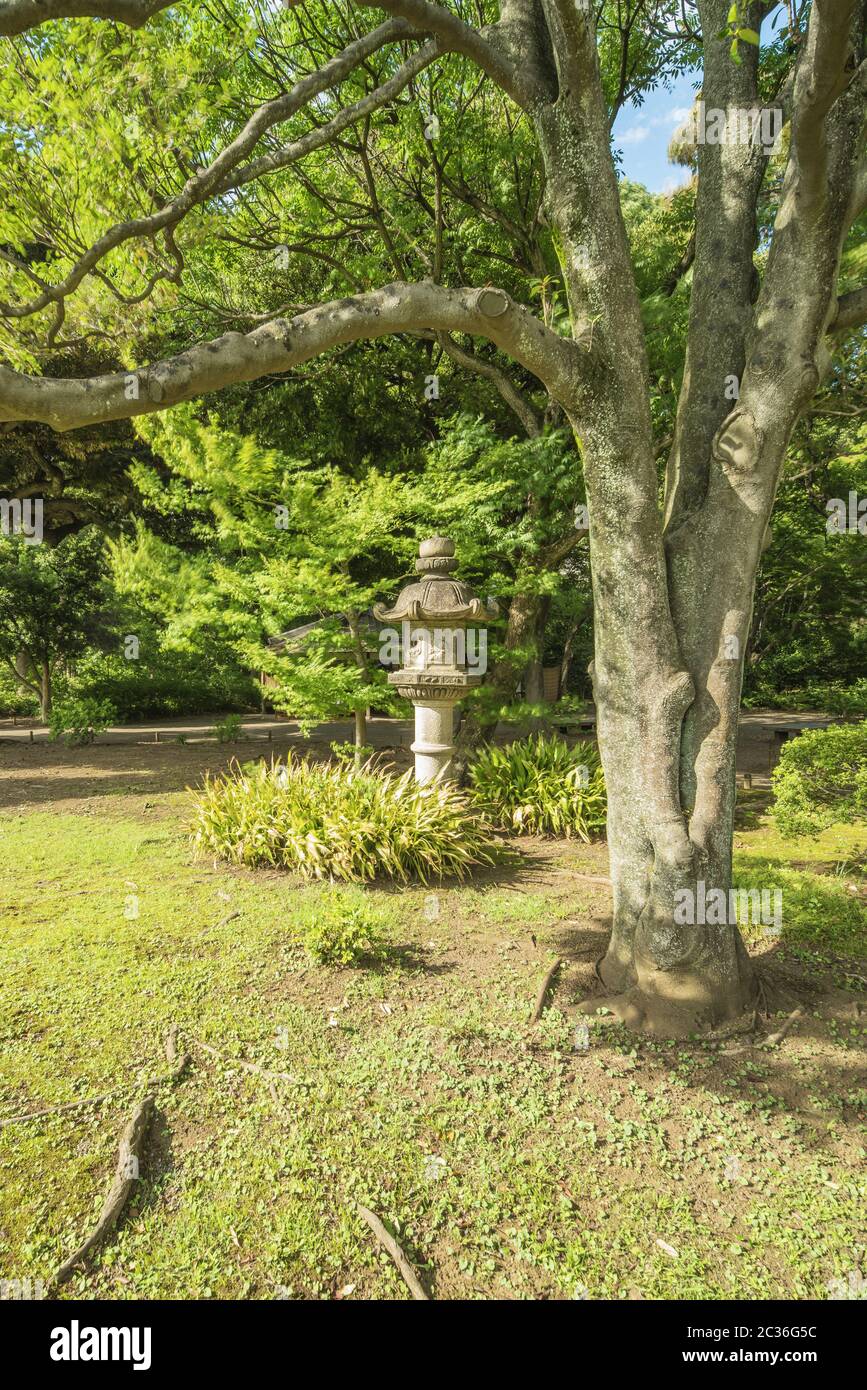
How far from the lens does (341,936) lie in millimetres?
4703

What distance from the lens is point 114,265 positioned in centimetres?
669

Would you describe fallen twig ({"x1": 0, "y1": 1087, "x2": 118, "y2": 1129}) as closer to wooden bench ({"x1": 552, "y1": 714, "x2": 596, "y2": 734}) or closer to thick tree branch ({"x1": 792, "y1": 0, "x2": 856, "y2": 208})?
thick tree branch ({"x1": 792, "y1": 0, "x2": 856, "y2": 208})

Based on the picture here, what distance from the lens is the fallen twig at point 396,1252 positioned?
241 centimetres

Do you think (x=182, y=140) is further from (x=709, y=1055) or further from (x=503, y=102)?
(x=709, y=1055)

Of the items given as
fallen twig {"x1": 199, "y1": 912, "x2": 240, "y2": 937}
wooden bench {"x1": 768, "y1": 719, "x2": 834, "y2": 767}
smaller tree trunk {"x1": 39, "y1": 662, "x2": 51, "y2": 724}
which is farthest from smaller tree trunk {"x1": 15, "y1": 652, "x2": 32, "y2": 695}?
wooden bench {"x1": 768, "y1": 719, "x2": 834, "y2": 767}

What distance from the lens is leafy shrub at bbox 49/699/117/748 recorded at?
45.0ft

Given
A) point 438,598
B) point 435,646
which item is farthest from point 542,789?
point 438,598

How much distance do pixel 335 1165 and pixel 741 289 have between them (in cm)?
520

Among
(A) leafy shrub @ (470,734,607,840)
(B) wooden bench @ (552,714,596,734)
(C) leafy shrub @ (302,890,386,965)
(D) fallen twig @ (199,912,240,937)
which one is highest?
(B) wooden bench @ (552,714,596,734)

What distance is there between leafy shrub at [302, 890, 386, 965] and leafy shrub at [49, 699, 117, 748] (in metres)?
10.8

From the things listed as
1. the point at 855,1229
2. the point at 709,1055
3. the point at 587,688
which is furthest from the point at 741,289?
the point at 587,688

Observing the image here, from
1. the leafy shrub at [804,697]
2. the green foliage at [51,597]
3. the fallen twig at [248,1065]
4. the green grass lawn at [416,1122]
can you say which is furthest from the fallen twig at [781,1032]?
the green foliage at [51,597]
